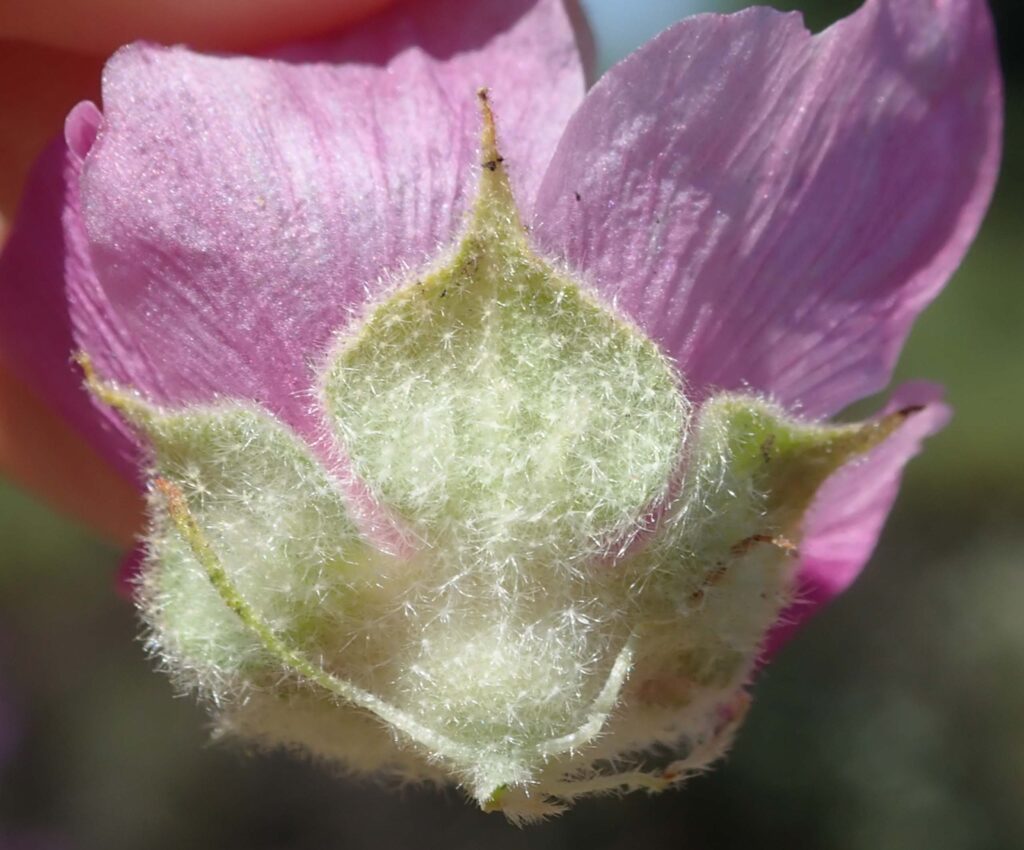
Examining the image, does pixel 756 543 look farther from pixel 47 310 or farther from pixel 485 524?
pixel 47 310

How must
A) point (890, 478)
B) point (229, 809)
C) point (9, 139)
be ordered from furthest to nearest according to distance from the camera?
point (229, 809), point (9, 139), point (890, 478)

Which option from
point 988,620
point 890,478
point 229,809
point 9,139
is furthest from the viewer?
point 229,809

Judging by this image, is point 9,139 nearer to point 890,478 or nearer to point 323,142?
point 323,142

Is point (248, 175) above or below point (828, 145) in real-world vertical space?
above

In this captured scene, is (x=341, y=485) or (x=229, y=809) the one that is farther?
(x=229, y=809)

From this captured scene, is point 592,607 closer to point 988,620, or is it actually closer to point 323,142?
point 323,142

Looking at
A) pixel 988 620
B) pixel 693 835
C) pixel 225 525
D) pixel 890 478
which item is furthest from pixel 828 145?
pixel 693 835

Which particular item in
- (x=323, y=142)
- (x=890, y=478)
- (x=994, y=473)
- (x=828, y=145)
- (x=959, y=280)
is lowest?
(x=994, y=473)

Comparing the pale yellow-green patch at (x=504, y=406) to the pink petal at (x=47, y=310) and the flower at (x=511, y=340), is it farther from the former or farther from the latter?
the pink petal at (x=47, y=310)
